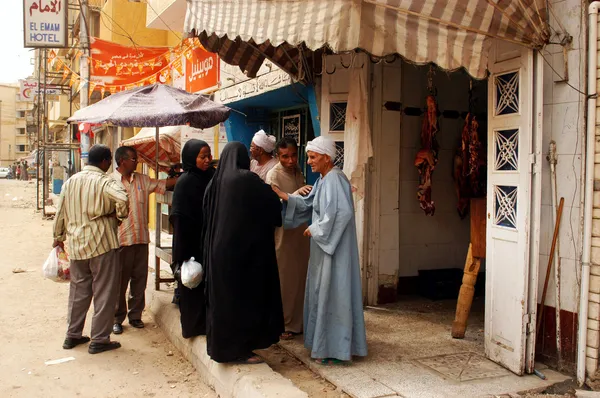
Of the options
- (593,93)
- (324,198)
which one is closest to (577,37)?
(593,93)

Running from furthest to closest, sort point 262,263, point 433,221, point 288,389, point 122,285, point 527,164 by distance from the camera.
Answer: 1. point 433,221
2. point 122,285
3. point 262,263
4. point 527,164
5. point 288,389

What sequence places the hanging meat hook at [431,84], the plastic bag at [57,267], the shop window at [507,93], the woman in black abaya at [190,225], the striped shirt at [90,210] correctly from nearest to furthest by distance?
1. the shop window at [507,93]
2. the woman in black abaya at [190,225]
3. the striped shirt at [90,210]
4. the plastic bag at [57,267]
5. the hanging meat hook at [431,84]

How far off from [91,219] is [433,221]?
13.0 feet

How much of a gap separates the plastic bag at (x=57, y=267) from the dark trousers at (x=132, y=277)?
565 mm

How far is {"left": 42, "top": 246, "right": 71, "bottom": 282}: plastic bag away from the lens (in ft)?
17.5

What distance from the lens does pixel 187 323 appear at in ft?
16.1

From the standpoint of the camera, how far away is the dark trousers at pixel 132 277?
5.82 m

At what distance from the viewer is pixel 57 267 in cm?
536

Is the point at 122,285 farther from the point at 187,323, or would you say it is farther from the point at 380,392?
the point at 380,392

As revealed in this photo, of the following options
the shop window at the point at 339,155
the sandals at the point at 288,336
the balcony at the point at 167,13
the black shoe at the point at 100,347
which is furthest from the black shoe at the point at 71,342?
the balcony at the point at 167,13

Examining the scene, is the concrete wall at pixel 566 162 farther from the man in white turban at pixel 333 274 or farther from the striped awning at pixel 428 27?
the man in white turban at pixel 333 274

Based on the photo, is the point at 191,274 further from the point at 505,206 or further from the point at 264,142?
the point at 505,206

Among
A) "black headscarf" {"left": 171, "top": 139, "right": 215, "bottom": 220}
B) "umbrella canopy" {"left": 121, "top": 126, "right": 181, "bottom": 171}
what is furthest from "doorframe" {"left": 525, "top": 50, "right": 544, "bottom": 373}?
"umbrella canopy" {"left": 121, "top": 126, "right": 181, "bottom": 171}

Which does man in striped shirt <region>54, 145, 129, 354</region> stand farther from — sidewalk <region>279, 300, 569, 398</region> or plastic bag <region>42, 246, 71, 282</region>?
sidewalk <region>279, 300, 569, 398</region>
